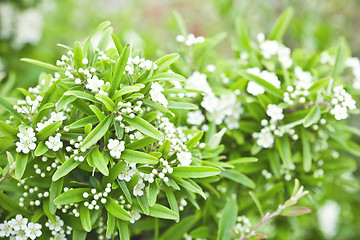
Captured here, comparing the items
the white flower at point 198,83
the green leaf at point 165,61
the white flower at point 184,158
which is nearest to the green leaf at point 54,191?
the white flower at point 184,158

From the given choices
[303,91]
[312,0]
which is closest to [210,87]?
[303,91]

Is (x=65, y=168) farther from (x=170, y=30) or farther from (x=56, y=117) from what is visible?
(x=170, y=30)

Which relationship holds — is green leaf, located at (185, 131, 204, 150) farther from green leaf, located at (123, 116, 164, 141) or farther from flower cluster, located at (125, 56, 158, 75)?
flower cluster, located at (125, 56, 158, 75)

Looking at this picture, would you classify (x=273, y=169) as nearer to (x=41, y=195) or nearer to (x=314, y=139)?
(x=314, y=139)

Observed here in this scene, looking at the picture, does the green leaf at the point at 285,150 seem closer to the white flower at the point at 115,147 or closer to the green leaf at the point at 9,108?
the white flower at the point at 115,147

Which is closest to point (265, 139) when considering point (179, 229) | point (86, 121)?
point (179, 229)

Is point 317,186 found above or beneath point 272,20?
beneath
